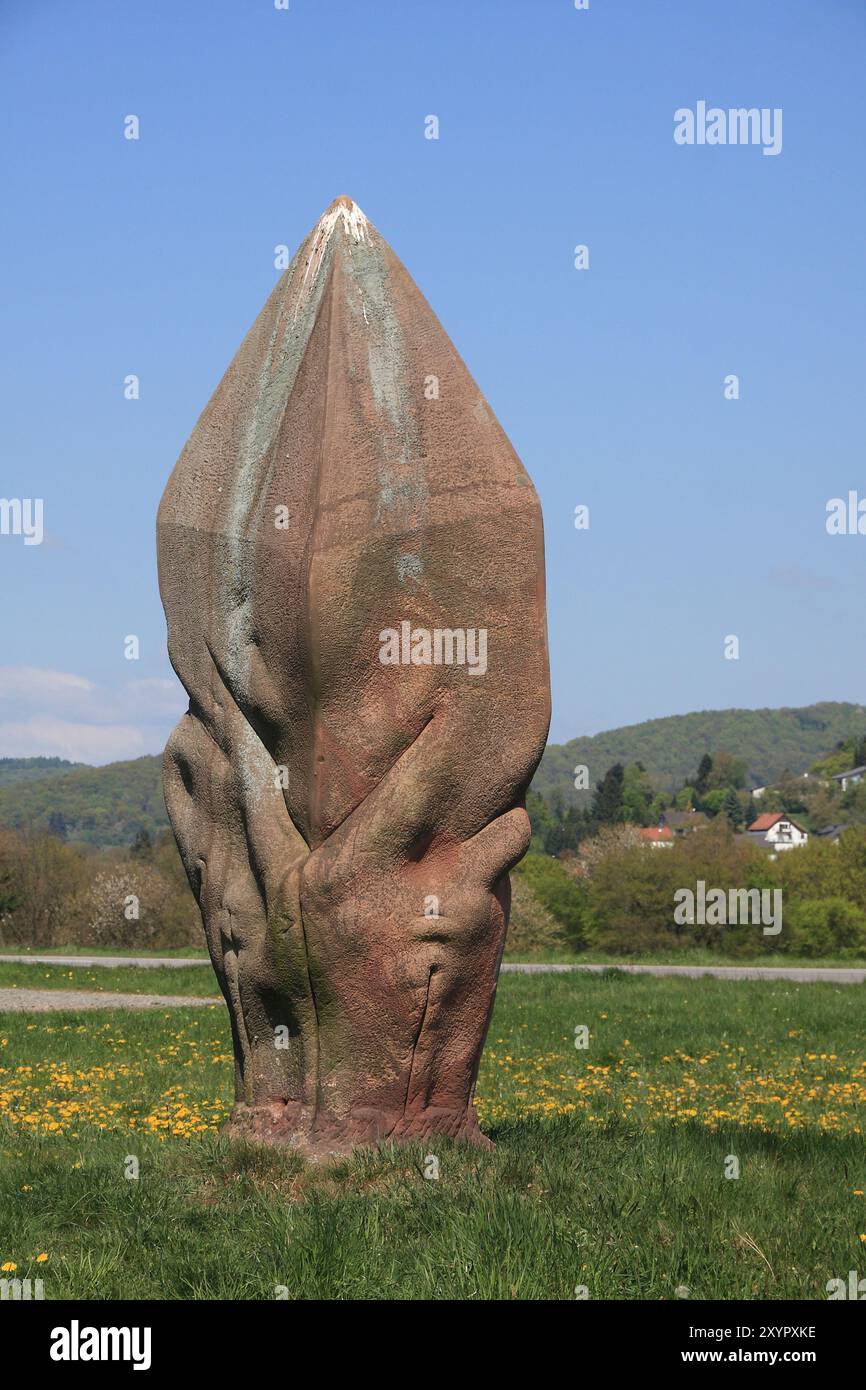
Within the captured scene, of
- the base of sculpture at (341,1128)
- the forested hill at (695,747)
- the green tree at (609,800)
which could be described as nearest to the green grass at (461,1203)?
the base of sculpture at (341,1128)

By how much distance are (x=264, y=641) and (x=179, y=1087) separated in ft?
16.7

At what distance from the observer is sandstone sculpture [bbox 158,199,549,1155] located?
7605 mm

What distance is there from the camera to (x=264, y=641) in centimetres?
801

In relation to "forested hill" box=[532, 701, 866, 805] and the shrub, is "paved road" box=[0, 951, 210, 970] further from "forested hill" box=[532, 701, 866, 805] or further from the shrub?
"forested hill" box=[532, 701, 866, 805]

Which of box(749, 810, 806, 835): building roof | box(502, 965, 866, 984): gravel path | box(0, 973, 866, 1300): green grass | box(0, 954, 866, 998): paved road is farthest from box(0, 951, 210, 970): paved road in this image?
box(749, 810, 806, 835): building roof

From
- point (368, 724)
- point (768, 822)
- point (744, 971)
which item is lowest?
point (768, 822)

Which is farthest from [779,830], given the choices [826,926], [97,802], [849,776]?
[826,926]

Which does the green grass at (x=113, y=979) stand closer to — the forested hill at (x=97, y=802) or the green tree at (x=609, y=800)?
the green tree at (x=609, y=800)

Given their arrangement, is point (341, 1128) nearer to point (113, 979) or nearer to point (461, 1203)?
point (461, 1203)

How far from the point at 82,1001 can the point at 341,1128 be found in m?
12.6

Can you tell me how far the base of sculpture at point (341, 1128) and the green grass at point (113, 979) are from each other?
12698 mm

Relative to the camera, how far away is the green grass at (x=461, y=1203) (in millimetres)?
6012

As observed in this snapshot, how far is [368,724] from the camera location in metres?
7.75
